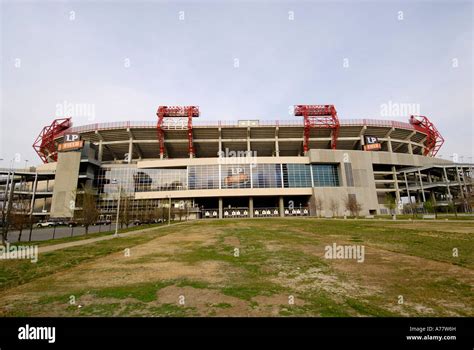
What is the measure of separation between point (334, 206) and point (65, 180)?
68.9 m

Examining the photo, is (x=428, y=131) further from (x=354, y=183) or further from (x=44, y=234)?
(x=44, y=234)

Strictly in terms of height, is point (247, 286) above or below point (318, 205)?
below

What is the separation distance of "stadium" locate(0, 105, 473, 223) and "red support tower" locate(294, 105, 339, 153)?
28 centimetres

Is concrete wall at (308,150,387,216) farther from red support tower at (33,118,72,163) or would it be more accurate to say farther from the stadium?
red support tower at (33,118,72,163)

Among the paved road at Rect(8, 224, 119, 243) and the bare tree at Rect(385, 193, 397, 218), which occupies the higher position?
the bare tree at Rect(385, 193, 397, 218)

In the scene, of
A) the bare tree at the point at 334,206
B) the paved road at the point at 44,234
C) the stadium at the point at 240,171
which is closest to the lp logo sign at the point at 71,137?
the stadium at the point at 240,171

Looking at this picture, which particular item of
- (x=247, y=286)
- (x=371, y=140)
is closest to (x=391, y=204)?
(x=371, y=140)

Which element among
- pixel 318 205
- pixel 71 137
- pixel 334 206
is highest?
pixel 71 137

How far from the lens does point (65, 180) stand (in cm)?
5678

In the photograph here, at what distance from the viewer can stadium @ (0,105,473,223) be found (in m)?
58.8

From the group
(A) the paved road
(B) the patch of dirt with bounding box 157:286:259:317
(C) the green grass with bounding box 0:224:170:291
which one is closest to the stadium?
(A) the paved road

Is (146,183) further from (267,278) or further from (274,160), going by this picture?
(267,278)

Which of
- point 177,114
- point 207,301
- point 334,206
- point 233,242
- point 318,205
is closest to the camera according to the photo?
point 207,301

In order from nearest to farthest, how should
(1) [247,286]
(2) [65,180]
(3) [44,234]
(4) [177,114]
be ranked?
(1) [247,286] → (3) [44,234] → (2) [65,180] → (4) [177,114]
